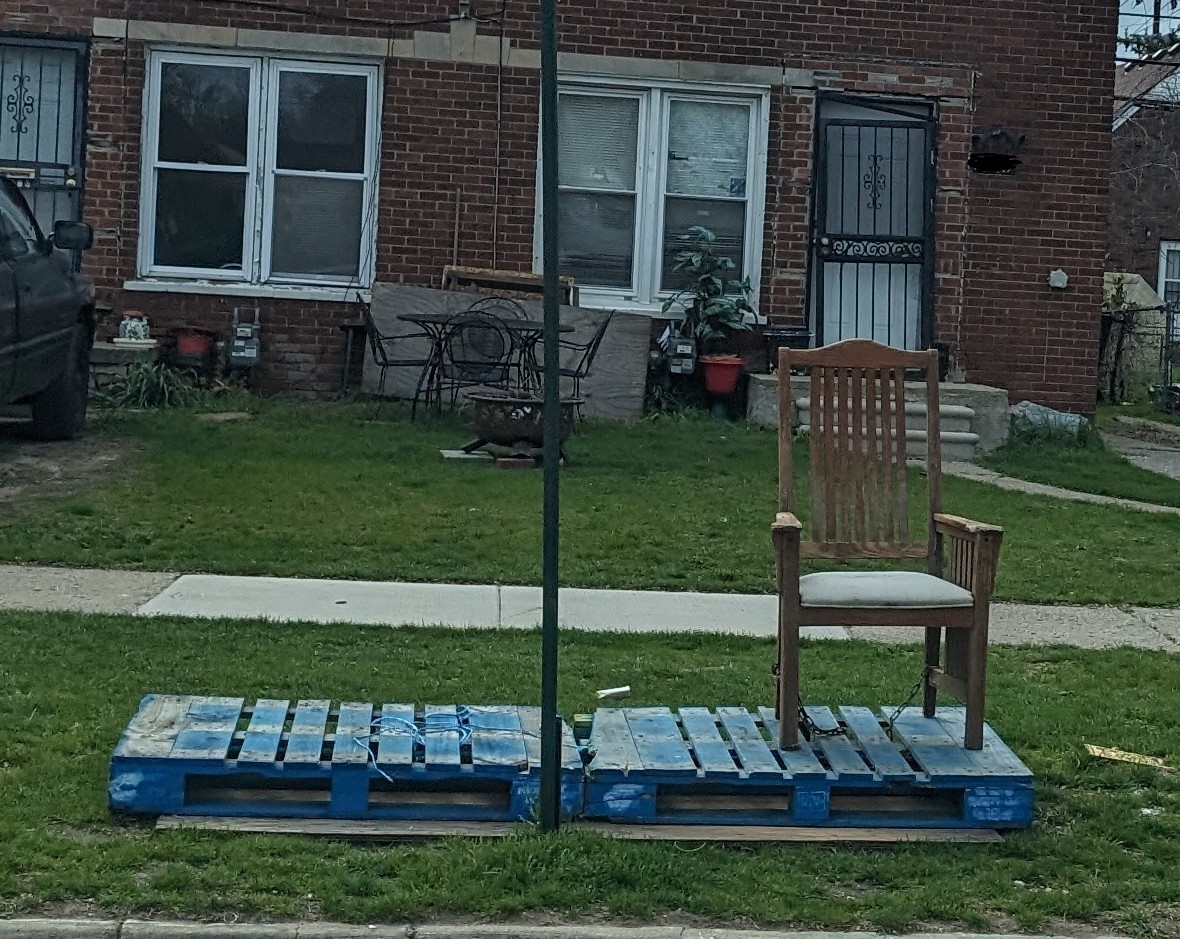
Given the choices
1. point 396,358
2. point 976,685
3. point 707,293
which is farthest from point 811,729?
point 707,293

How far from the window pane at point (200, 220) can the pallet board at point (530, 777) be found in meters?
9.78

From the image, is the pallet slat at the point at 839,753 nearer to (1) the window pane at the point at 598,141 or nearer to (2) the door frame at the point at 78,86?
(1) the window pane at the point at 598,141

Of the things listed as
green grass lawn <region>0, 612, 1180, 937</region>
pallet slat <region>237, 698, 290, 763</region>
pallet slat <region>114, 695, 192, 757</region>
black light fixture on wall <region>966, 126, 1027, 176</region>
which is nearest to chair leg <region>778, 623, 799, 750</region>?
green grass lawn <region>0, 612, 1180, 937</region>

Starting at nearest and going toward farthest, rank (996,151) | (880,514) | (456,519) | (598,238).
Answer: (880,514) < (456,519) < (598,238) < (996,151)

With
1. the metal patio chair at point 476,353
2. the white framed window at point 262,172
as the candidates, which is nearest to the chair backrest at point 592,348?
the metal patio chair at point 476,353

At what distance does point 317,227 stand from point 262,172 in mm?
664

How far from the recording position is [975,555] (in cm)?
522

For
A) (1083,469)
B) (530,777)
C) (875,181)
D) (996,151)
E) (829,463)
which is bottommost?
(530,777)

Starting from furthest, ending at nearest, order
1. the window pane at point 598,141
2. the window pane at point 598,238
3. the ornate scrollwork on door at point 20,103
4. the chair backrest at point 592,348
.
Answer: the window pane at point 598,238 < the window pane at point 598,141 < the ornate scrollwork on door at point 20,103 < the chair backrest at point 592,348

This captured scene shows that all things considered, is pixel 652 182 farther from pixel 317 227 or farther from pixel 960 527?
pixel 960 527

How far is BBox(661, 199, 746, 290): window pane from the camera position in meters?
14.9

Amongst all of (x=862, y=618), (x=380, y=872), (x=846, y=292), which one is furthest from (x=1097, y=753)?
(x=846, y=292)

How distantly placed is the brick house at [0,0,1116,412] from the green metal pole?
1004 centimetres

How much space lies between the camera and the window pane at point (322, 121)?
568 inches
